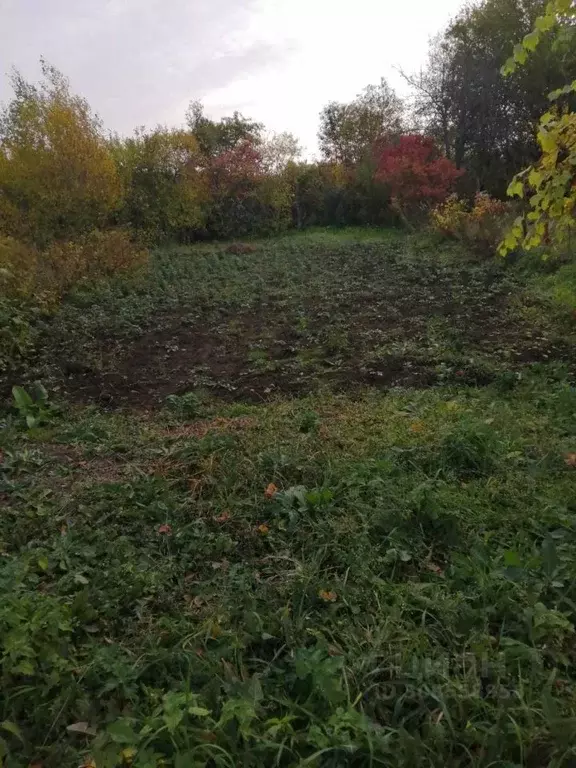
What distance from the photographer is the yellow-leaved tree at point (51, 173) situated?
11.9 meters

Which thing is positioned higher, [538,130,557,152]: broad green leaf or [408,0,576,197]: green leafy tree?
[408,0,576,197]: green leafy tree

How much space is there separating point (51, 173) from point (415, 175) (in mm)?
10745

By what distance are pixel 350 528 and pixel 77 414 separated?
9.64 ft

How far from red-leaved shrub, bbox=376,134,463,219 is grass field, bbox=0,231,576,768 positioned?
12429 millimetres

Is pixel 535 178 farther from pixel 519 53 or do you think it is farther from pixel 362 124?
pixel 362 124

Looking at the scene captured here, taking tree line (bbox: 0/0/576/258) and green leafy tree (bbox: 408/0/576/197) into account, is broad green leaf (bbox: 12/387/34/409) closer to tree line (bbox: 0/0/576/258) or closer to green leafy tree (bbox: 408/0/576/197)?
tree line (bbox: 0/0/576/258)

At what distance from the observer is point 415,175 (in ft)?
56.2

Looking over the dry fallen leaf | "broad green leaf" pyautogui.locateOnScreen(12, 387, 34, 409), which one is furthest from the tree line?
the dry fallen leaf

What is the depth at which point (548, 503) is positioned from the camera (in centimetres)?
284

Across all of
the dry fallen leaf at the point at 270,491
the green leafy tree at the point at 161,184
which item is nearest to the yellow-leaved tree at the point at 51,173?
the green leafy tree at the point at 161,184

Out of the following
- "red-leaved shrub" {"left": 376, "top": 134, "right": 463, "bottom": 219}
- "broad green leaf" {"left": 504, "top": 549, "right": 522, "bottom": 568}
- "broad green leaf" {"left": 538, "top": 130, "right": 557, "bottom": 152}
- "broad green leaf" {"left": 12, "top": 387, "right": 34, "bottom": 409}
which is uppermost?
"red-leaved shrub" {"left": 376, "top": 134, "right": 463, "bottom": 219}

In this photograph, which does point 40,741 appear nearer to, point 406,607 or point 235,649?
point 235,649

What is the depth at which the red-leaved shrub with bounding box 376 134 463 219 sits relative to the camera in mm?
16812

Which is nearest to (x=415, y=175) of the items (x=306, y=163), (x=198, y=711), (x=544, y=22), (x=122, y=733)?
(x=306, y=163)
